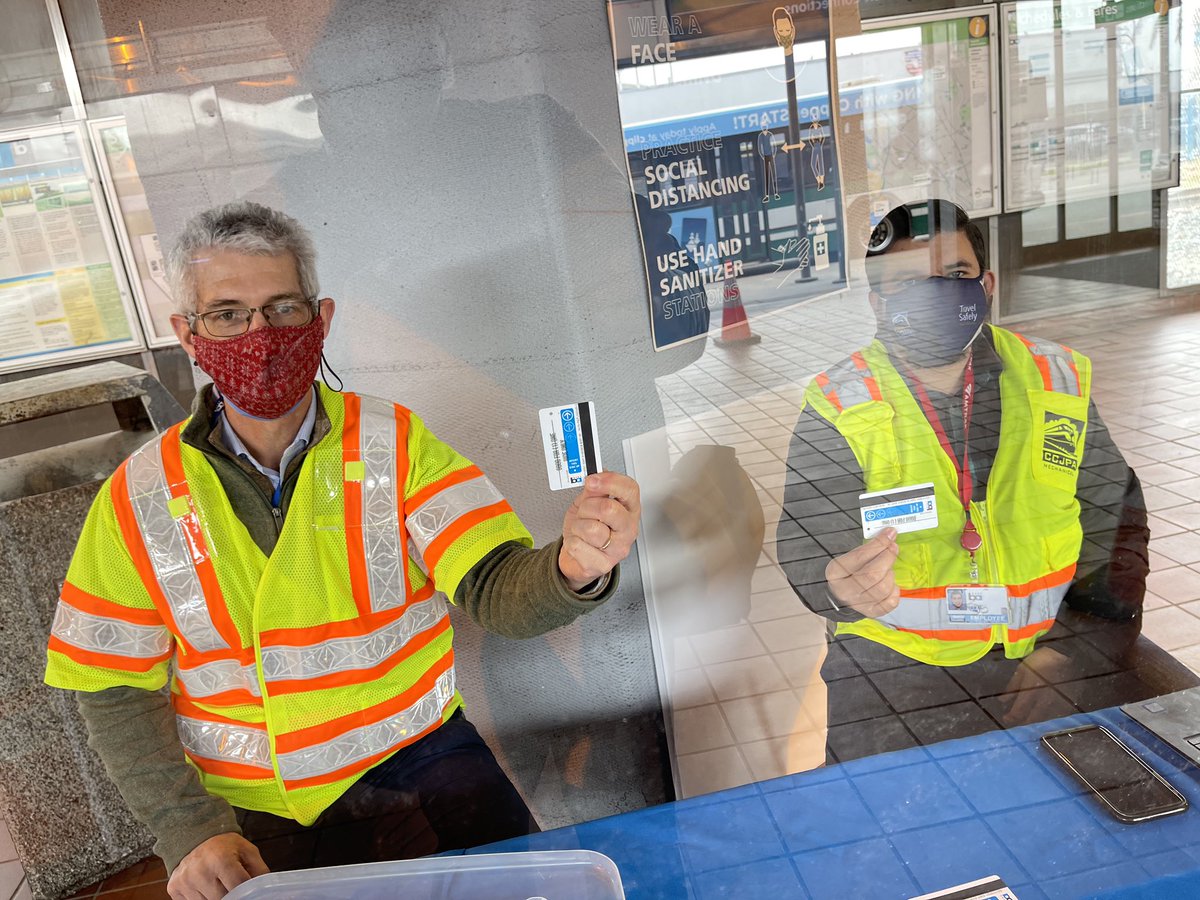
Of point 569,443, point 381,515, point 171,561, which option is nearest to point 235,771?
point 171,561

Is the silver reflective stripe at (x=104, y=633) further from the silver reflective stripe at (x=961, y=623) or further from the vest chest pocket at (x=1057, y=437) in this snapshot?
the vest chest pocket at (x=1057, y=437)

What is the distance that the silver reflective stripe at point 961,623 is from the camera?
194cm

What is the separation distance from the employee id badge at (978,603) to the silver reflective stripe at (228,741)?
1.41m

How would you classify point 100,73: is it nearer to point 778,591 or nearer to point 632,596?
point 632,596

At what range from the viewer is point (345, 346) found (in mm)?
1733

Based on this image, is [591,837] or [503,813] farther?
[503,813]

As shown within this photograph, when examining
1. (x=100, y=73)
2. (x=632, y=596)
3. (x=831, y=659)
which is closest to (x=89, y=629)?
(x=100, y=73)

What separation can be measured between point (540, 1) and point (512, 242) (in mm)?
439

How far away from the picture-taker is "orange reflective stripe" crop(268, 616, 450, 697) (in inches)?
58.2

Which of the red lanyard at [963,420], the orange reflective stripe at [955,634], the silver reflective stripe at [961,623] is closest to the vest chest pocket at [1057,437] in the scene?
the red lanyard at [963,420]

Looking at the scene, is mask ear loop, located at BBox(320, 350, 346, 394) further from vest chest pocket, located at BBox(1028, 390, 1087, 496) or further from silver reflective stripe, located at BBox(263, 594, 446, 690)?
vest chest pocket, located at BBox(1028, 390, 1087, 496)

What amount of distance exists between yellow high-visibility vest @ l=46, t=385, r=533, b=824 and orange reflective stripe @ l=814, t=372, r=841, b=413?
762 millimetres

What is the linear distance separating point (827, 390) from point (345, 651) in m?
1.10

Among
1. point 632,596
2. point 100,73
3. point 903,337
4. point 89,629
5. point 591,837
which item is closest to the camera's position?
point 591,837
